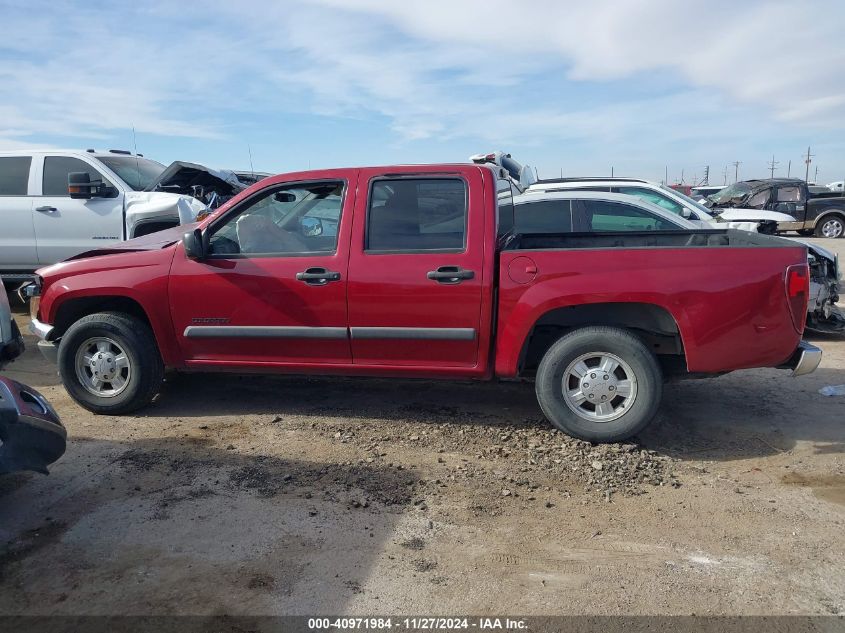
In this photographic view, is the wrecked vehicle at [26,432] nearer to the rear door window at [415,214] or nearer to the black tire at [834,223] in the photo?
the rear door window at [415,214]

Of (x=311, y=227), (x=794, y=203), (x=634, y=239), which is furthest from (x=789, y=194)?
(x=311, y=227)

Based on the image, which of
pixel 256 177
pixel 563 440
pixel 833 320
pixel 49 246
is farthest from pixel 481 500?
pixel 256 177

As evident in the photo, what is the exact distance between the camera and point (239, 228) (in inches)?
197

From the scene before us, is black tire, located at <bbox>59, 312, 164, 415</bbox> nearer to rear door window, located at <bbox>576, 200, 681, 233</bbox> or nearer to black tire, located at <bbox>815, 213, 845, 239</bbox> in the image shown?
rear door window, located at <bbox>576, 200, 681, 233</bbox>

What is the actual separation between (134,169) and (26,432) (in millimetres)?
6535

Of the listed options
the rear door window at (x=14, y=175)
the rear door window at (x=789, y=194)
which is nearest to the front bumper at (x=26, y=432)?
the rear door window at (x=14, y=175)

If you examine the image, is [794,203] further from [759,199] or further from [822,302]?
[822,302]

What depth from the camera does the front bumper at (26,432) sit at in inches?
133

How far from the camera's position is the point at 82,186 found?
8203 millimetres

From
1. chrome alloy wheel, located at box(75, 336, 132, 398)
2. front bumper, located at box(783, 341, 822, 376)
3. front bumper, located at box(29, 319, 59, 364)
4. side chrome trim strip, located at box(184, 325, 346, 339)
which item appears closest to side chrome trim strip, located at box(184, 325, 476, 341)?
side chrome trim strip, located at box(184, 325, 346, 339)

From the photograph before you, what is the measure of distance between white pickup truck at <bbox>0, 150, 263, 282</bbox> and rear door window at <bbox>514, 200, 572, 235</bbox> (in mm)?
3951

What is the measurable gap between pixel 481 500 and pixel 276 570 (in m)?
1.23

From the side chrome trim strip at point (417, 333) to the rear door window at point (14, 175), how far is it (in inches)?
248

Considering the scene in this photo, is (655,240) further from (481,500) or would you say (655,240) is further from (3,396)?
(3,396)
